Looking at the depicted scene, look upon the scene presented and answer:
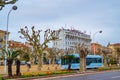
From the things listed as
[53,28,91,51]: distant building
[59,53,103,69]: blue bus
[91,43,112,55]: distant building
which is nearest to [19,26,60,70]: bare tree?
[59,53,103,69]: blue bus

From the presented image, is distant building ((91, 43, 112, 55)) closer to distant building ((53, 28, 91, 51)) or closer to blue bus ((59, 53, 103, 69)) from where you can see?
distant building ((53, 28, 91, 51))

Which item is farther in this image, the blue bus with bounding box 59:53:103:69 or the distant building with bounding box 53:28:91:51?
the distant building with bounding box 53:28:91:51

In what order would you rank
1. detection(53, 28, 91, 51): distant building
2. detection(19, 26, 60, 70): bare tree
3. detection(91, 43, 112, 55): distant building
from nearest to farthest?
detection(19, 26, 60, 70): bare tree
detection(91, 43, 112, 55): distant building
detection(53, 28, 91, 51): distant building

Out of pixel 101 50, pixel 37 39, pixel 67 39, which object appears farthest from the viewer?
pixel 67 39

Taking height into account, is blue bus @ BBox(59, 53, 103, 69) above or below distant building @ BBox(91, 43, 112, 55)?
below

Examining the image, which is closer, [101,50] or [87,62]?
[87,62]

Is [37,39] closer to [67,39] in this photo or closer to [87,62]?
[87,62]

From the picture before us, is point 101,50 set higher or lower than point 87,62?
higher

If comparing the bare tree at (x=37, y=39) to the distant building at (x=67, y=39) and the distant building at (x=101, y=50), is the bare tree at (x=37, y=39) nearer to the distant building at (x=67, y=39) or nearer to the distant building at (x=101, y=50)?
the distant building at (x=101, y=50)

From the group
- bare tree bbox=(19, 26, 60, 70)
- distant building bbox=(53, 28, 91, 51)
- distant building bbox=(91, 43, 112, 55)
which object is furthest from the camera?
distant building bbox=(53, 28, 91, 51)

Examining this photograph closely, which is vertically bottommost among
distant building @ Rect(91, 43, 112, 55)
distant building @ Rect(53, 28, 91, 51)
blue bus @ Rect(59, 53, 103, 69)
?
blue bus @ Rect(59, 53, 103, 69)

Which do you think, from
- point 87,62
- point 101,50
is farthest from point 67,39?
point 87,62

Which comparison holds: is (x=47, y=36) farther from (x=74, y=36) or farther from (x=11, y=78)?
(x=74, y=36)

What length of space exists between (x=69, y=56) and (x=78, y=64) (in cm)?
545
